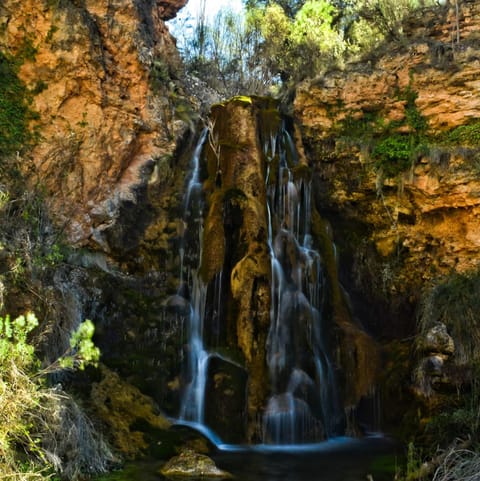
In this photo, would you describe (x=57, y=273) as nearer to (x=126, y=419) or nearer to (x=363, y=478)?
(x=126, y=419)

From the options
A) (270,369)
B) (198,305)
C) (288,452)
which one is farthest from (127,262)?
(288,452)

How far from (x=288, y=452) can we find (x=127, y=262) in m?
6.25

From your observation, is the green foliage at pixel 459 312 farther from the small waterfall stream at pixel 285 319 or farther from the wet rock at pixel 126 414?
the wet rock at pixel 126 414

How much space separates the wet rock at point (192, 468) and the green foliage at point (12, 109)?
27.5 feet

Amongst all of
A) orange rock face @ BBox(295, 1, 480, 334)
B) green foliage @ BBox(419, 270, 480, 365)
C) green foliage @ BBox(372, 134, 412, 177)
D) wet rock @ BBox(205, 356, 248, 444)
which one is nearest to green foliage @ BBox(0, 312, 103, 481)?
wet rock @ BBox(205, 356, 248, 444)

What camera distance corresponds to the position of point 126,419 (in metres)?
9.45

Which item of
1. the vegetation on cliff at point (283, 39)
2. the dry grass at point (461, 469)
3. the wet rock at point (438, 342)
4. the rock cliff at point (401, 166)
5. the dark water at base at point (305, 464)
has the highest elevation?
the vegetation on cliff at point (283, 39)

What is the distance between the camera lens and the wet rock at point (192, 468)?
25.9 ft

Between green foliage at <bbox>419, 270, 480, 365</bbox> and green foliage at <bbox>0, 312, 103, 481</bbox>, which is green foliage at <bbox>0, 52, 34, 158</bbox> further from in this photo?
green foliage at <bbox>419, 270, 480, 365</bbox>

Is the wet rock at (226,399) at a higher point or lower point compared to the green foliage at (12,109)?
lower

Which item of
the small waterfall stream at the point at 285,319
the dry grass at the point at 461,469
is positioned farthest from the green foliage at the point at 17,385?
the small waterfall stream at the point at 285,319

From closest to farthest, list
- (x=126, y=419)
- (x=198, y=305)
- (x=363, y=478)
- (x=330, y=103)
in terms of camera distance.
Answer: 1. (x=363, y=478)
2. (x=126, y=419)
3. (x=198, y=305)
4. (x=330, y=103)

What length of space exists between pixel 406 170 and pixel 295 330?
5.87 m

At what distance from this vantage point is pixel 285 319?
482 inches
